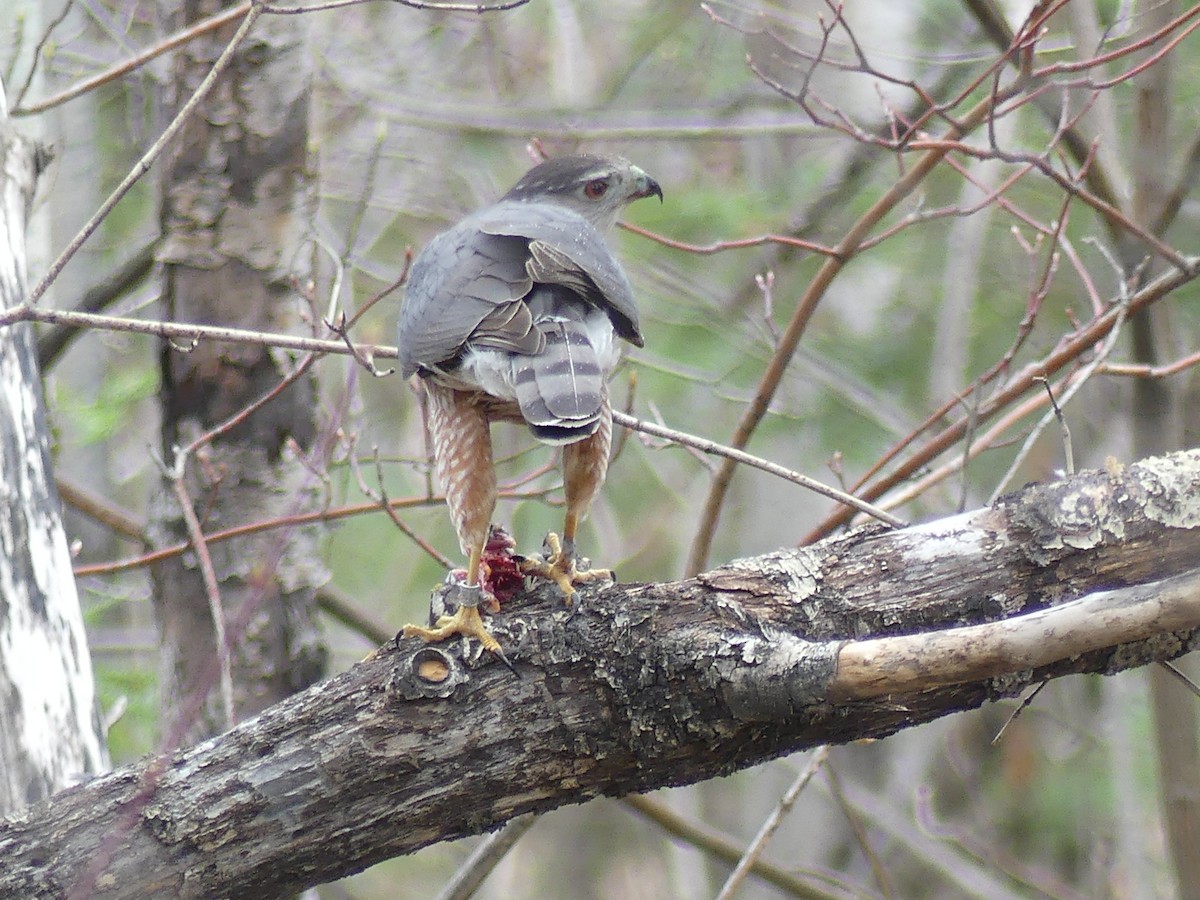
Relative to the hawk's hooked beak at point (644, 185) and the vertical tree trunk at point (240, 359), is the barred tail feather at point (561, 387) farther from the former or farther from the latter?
the vertical tree trunk at point (240, 359)

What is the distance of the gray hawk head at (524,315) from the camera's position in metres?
2.66

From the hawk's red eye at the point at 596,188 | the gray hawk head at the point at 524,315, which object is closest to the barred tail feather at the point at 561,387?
the gray hawk head at the point at 524,315

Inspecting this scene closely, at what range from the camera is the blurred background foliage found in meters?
5.91

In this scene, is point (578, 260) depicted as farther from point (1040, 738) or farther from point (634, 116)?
→ point (1040, 738)

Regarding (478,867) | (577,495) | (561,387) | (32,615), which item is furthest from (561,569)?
(32,615)

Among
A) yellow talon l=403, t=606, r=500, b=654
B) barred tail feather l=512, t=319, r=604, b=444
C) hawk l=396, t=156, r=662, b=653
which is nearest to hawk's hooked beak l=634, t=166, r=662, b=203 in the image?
hawk l=396, t=156, r=662, b=653

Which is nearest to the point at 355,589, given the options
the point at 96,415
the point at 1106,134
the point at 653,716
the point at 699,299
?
the point at 699,299

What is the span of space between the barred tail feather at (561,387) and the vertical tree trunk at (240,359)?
61.5 inches

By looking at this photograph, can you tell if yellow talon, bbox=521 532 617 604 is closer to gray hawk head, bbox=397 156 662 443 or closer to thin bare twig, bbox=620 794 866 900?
gray hawk head, bbox=397 156 662 443

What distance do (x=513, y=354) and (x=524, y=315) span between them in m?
0.12

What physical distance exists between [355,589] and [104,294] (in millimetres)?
4617

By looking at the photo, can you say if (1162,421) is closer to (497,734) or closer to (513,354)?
(513,354)

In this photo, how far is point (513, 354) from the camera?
2.79 m

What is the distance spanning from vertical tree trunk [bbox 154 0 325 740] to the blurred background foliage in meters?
0.24
